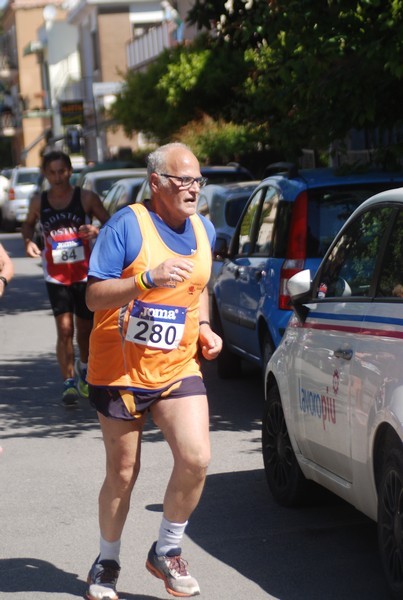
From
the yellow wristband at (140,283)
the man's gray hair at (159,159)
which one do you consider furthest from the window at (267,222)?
the yellow wristband at (140,283)

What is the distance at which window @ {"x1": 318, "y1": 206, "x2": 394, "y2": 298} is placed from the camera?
19.2 feet

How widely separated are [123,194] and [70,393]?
785 centimetres

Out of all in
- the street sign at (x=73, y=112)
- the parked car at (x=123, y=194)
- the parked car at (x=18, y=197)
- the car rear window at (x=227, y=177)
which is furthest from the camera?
the street sign at (x=73, y=112)

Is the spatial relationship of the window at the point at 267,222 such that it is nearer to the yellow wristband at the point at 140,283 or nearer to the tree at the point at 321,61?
the tree at the point at 321,61

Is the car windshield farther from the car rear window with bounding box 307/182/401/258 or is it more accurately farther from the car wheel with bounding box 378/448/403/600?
the car wheel with bounding box 378/448/403/600

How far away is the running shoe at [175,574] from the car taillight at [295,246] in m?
3.89

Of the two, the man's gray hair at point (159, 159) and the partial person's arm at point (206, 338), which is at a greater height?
the man's gray hair at point (159, 159)

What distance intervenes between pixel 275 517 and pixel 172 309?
1.93 m

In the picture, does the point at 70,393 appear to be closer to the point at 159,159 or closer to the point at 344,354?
the point at 344,354

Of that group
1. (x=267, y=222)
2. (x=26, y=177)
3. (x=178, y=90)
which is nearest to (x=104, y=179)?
(x=178, y=90)

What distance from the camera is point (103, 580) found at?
544cm

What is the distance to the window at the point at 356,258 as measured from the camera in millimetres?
5852

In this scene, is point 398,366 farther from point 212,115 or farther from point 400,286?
point 212,115

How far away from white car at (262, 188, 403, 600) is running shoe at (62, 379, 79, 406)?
357 centimetres
